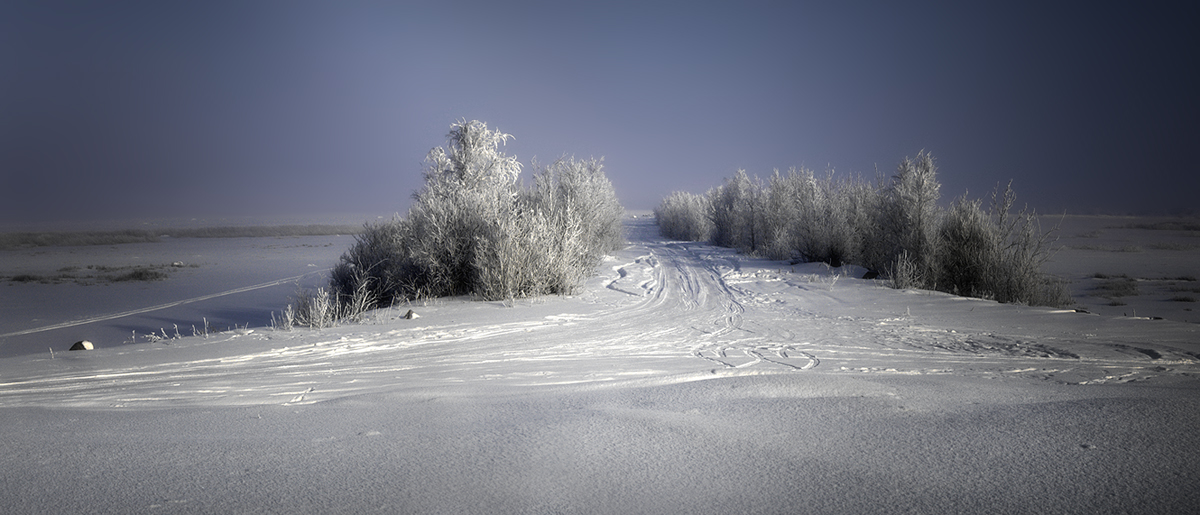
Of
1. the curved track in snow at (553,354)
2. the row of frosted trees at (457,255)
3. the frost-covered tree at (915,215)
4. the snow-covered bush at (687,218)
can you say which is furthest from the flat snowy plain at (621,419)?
the snow-covered bush at (687,218)

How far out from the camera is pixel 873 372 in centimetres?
413

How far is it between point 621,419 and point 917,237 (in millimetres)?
10769

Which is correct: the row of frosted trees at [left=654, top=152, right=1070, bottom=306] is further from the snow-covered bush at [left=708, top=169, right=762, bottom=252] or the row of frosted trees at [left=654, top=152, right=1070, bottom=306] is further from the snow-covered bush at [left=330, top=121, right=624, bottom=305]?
the snow-covered bush at [left=330, top=121, right=624, bottom=305]

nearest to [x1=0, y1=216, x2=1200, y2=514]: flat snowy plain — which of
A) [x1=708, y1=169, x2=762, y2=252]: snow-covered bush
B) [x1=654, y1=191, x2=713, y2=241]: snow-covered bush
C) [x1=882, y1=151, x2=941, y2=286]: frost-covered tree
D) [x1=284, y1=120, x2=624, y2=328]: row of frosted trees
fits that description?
[x1=284, y1=120, x2=624, y2=328]: row of frosted trees

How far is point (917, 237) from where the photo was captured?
11.2 metres

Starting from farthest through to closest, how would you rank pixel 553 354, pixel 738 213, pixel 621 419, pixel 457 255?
pixel 738 213 → pixel 457 255 → pixel 553 354 → pixel 621 419

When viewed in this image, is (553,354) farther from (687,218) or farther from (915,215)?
(687,218)

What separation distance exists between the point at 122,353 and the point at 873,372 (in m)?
7.07

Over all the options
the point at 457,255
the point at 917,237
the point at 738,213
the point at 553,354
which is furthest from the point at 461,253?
the point at 738,213

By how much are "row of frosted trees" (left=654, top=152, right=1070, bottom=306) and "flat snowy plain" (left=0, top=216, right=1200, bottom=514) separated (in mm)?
3480

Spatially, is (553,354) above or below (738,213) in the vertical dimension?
below

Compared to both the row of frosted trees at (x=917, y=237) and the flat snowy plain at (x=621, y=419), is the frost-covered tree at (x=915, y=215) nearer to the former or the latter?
the row of frosted trees at (x=917, y=237)

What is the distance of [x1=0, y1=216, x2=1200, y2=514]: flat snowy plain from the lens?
2.09 meters

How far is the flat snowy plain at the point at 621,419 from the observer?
209cm
